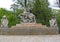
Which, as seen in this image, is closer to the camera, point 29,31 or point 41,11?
point 29,31

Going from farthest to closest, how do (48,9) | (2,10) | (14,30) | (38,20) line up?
1. (2,10)
2. (48,9)
3. (38,20)
4. (14,30)

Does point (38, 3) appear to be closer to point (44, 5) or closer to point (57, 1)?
point (44, 5)

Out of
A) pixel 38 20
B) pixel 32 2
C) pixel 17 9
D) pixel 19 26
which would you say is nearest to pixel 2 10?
pixel 17 9

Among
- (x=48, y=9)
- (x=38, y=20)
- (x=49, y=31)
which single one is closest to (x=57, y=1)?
(x=48, y=9)

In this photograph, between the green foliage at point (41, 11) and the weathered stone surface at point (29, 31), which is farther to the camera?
the green foliage at point (41, 11)

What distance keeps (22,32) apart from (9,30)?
1444 millimetres

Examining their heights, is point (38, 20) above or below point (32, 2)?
below

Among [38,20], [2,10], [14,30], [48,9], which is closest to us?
[14,30]

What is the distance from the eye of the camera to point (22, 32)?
2442cm

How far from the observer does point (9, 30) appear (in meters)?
24.6

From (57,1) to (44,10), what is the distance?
511 cm

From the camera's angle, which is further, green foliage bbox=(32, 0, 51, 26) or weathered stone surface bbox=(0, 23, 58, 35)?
green foliage bbox=(32, 0, 51, 26)

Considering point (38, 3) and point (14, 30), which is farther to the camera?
point (38, 3)

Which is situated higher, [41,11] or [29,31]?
[41,11]
